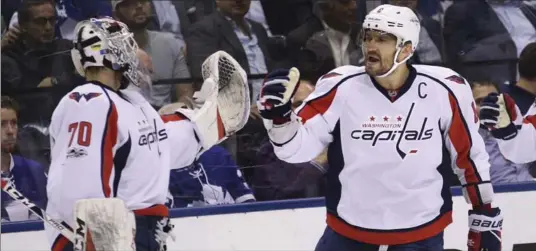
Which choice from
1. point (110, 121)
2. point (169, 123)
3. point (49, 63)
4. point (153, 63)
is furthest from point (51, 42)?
point (110, 121)

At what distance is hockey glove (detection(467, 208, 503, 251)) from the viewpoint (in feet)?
12.3

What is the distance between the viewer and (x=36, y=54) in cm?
470

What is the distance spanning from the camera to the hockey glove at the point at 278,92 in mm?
3420

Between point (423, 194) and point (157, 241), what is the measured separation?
786mm

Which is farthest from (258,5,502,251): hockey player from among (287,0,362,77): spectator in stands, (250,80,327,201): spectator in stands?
(287,0,362,77): spectator in stands

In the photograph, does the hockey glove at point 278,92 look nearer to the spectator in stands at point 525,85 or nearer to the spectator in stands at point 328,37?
the spectator in stands at point 328,37

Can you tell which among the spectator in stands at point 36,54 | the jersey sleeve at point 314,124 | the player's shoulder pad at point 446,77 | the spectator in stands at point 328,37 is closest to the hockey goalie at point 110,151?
the jersey sleeve at point 314,124

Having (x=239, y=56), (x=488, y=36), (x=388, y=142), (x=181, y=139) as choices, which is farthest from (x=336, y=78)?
(x=488, y=36)

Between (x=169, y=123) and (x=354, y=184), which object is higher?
(x=169, y=123)

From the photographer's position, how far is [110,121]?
327 centimetres

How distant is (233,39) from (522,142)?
54.8 inches

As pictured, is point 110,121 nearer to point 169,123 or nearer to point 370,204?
point 169,123

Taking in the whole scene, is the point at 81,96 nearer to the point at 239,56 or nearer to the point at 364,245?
the point at 364,245

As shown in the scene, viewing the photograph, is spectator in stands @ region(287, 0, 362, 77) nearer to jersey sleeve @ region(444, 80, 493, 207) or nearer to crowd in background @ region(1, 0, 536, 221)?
crowd in background @ region(1, 0, 536, 221)
